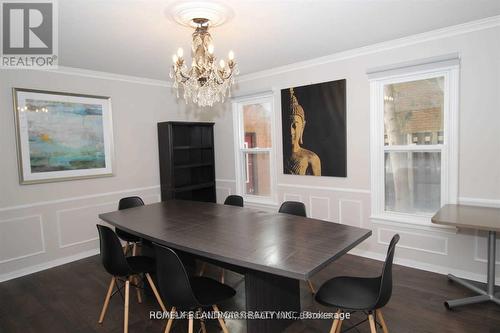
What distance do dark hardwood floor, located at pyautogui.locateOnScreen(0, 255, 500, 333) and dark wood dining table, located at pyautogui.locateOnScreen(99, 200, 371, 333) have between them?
365mm

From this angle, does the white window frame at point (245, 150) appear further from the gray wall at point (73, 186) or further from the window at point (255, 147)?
the gray wall at point (73, 186)

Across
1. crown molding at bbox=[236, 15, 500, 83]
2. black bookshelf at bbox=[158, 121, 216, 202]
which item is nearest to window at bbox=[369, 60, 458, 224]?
crown molding at bbox=[236, 15, 500, 83]


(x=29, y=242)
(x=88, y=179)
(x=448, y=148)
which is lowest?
(x=29, y=242)

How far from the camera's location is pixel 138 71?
425cm

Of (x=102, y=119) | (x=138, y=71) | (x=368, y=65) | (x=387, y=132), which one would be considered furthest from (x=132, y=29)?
(x=387, y=132)

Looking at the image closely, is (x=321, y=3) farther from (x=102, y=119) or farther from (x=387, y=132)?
(x=102, y=119)

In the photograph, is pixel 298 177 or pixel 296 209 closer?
pixel 296 209

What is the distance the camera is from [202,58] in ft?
8.13

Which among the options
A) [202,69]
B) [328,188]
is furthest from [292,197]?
[202,69]

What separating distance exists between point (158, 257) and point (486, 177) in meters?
3.13

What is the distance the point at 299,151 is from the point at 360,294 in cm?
251

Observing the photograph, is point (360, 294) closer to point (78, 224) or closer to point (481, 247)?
point (481, 247)

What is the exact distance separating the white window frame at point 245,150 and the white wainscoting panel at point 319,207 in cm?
65

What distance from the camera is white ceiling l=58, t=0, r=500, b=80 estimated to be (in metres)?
2.39
